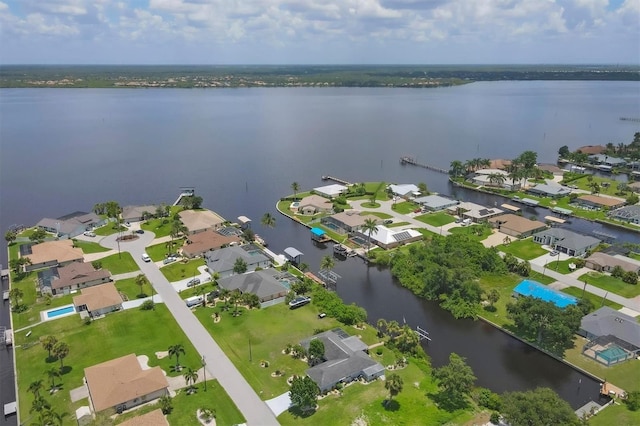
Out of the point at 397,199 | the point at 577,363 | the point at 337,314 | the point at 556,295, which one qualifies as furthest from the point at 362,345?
the point at 397,199

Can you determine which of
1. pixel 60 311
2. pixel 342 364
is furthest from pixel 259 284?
pixel 60 311

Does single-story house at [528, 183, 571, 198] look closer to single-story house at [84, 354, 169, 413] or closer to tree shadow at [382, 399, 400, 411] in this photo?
tree shadow at [382, 399, 400, 411]

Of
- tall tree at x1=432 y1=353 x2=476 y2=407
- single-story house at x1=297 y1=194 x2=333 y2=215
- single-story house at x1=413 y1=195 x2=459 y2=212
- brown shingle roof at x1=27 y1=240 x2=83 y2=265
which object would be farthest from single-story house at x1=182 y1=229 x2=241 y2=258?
tall tree at x1=432 y1=353 x2=476 y2=407

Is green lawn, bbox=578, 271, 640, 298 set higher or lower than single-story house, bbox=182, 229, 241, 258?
lower

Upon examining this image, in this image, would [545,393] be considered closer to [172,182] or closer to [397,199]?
[397,199]

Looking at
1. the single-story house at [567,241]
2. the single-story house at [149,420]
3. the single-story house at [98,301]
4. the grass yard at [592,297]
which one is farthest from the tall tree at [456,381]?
the single-story house at [567,241]

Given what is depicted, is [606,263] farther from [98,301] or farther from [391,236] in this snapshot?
[98,301]

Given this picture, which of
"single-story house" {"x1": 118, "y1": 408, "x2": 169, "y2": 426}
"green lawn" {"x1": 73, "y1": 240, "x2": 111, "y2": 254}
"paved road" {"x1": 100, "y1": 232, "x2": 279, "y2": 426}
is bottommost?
"paved road" {"x1": 100, "y1": 232, "x2": 279, "y2": 426}
